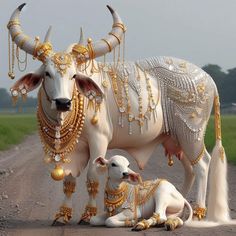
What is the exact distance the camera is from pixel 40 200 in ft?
31.4

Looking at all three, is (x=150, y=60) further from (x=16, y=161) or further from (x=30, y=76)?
(x=16, y=161)

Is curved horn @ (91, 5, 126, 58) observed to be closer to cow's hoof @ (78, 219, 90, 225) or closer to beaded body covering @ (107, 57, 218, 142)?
beaded body covering @ (107, 57, 218, 142)

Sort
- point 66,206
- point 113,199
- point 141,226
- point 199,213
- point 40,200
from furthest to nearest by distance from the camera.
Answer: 1. point 40,200
2. point 199,213
3. point 66,206
4. point 113,199
5. point 141,226

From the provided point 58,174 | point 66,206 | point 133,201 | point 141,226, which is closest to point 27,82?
point 58,174

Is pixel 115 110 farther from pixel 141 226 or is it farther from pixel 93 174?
pixel 141 226

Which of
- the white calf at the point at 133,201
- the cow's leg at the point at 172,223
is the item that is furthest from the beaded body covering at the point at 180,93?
the cow's leg at the point at 172,223

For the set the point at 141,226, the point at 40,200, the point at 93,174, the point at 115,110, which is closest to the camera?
the point at 141,226

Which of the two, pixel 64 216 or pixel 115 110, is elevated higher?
pixel 115 110

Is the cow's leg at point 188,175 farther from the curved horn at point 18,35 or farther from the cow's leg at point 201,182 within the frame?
the curved horn at point 18,35

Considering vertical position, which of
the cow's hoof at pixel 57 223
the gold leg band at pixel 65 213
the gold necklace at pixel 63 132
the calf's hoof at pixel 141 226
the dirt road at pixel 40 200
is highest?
the gold necklace at pixel 63 132

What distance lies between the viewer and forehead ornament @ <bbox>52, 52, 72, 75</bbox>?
267 inches

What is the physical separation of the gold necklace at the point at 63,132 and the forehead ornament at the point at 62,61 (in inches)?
14.9

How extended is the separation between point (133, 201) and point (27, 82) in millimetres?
1628

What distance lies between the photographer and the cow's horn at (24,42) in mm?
6988
